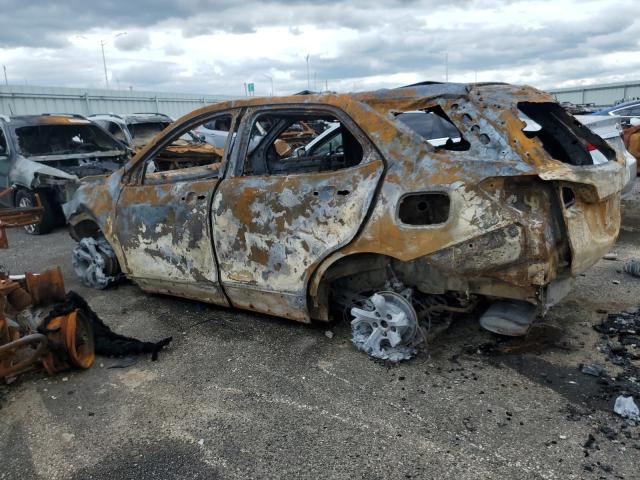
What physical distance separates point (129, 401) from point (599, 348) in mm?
3067

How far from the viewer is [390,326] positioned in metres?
3.30

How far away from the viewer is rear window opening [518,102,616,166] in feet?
11.8

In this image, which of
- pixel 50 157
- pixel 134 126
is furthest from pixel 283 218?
pixel 134 126

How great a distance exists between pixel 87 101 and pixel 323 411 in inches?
806

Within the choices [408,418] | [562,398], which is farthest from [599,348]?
[408,418]

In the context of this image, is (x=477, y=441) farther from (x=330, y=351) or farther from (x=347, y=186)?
(x=347, y=186)

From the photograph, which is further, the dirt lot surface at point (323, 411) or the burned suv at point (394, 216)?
the burned suv at point (394, 216)

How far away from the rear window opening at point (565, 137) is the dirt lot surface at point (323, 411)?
123 centimetres

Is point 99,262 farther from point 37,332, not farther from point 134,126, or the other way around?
point 134,126

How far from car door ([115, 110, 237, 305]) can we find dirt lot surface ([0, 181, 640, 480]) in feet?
1.50

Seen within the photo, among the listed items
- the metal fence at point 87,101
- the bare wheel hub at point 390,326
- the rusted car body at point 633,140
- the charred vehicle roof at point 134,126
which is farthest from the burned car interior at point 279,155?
the metal fence at point 87,101

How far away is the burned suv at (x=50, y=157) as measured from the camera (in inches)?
306

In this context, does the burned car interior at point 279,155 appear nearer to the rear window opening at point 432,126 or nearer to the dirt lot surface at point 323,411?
the rear window opening at point 432,126

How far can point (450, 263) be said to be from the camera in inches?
118
